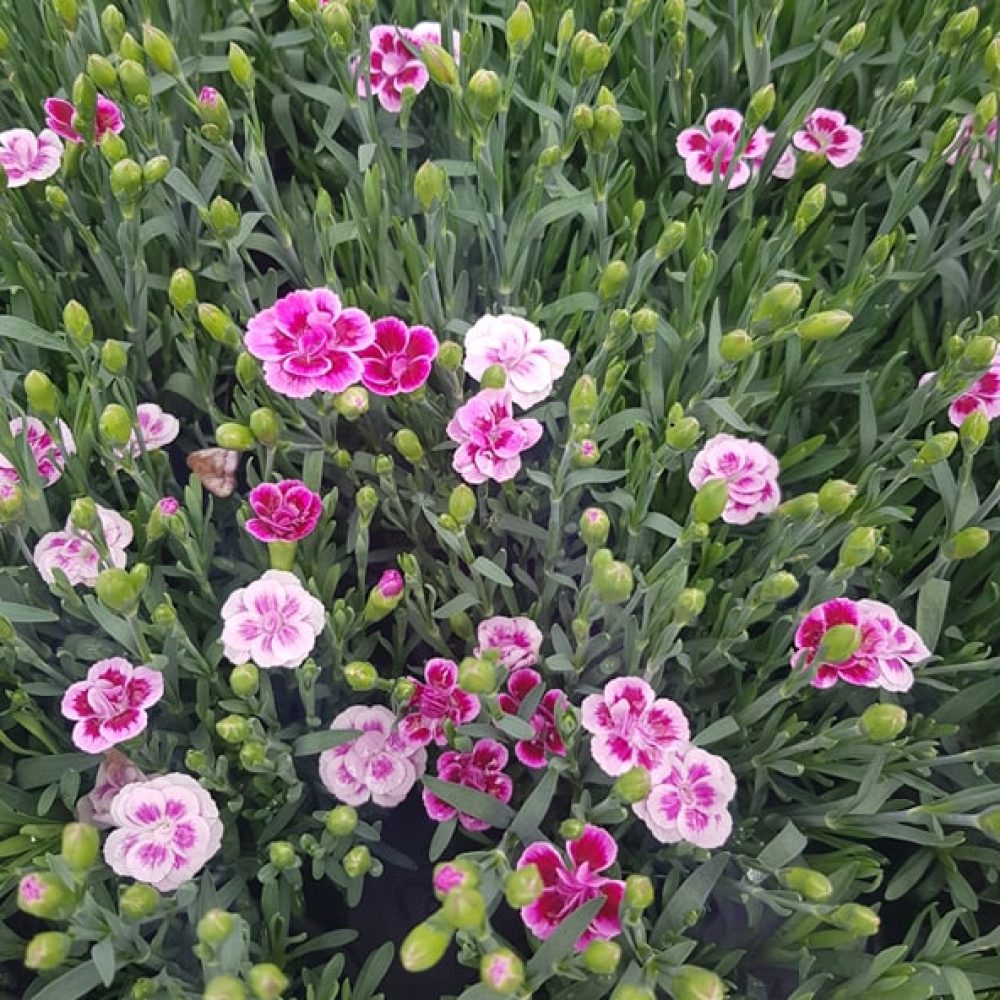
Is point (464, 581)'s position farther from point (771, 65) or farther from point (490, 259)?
point (771, 65)

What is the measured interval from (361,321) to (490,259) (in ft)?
1.45

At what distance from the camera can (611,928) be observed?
1.05 meters

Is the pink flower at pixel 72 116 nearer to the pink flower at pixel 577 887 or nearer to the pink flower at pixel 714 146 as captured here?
the pink flower at pixel 714 146

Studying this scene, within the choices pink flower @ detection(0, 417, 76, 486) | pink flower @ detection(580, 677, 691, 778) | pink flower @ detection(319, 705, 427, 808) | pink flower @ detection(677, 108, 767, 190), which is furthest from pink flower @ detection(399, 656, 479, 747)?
pink flower @ detection(677, 108, 767, 190)

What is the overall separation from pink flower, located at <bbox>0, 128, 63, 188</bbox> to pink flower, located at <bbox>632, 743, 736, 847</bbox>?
47.2 inches

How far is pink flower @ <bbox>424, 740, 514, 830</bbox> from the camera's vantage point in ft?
4.05

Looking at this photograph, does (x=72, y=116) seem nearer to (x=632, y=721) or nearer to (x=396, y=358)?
(x=396, y=358)

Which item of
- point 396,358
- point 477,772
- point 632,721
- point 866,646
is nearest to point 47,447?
point 396,358

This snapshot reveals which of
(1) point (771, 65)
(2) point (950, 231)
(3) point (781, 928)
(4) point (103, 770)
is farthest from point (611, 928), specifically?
(1) point (771, 65)

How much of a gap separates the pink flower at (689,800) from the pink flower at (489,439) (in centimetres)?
37

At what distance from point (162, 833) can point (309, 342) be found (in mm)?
563

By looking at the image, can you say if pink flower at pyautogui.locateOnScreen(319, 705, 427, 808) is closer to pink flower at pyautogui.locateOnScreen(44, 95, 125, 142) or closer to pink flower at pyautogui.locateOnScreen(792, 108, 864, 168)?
pink flower at pyautogui.locateOnScreen(44, 95, 125, 142)

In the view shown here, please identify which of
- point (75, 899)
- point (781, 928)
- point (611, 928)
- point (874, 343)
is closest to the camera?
point (75, 899)

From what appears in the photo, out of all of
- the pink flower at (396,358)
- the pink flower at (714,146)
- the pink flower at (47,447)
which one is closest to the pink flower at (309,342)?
the pink flower at (396,358)
